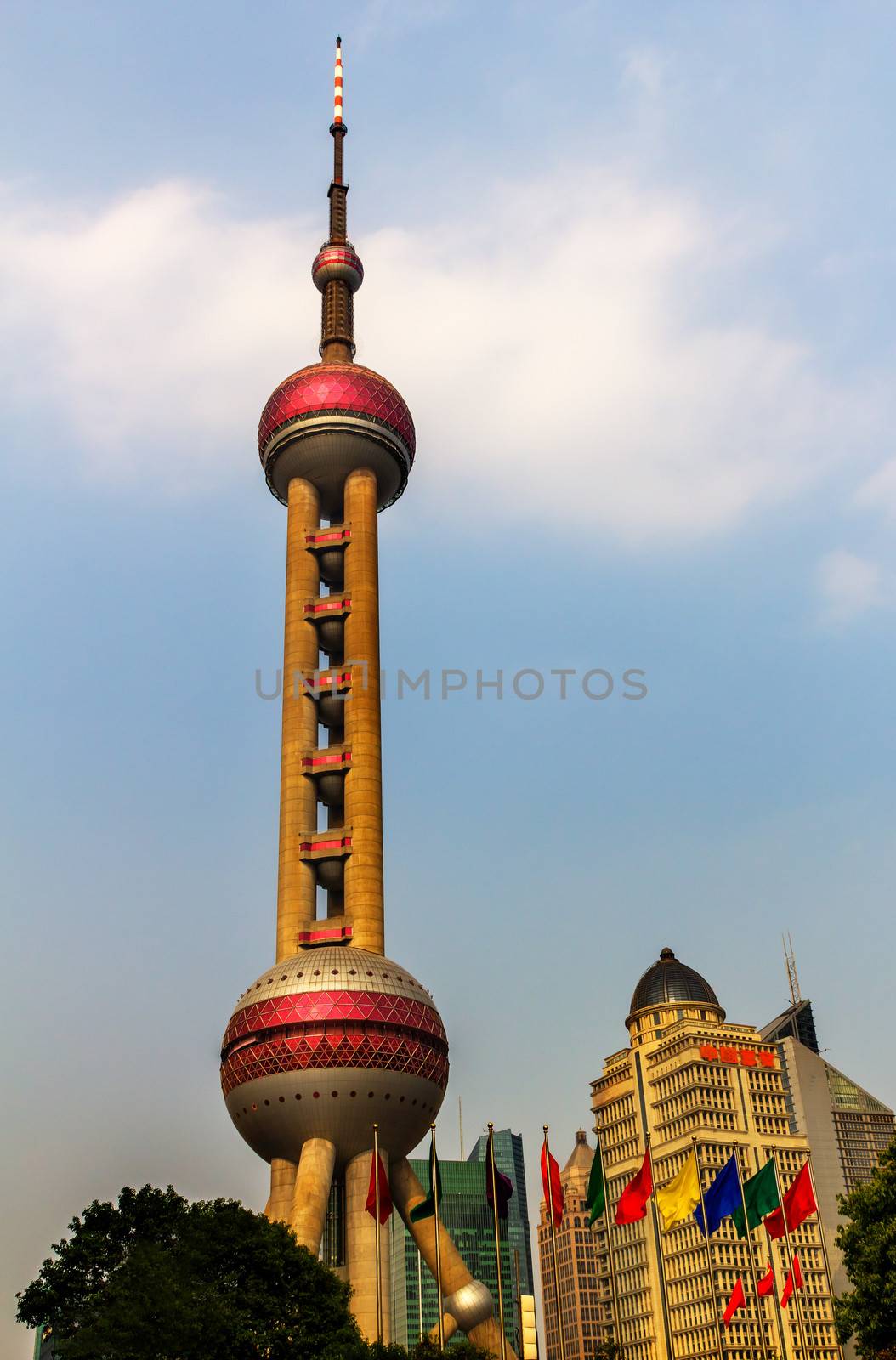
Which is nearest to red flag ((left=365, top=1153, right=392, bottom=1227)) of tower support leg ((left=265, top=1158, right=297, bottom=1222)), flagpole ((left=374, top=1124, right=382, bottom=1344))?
flagpole ((left=374, top=1124, right=382, bottom=1344))

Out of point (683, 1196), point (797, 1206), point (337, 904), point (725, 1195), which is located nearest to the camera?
point (683, 1196)

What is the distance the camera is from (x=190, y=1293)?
246ft

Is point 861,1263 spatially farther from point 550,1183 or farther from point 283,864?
point 283,864

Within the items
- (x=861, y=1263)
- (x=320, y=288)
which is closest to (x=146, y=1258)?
(x=861, y=1263)

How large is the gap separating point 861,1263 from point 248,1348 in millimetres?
34879

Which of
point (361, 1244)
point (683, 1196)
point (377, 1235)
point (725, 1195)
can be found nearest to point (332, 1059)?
point (361, 1244)

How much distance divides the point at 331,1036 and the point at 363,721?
119ft

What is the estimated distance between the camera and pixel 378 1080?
117 meters

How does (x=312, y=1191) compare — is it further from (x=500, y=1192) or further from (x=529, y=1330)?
(x=529, y=1330)

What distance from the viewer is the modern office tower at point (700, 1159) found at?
6875 inches

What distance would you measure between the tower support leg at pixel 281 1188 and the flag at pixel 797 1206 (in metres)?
57.0

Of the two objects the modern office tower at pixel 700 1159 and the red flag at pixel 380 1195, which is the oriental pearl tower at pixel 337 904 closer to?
the red flag at pixel 380 1195

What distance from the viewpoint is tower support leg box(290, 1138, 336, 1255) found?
112500mm

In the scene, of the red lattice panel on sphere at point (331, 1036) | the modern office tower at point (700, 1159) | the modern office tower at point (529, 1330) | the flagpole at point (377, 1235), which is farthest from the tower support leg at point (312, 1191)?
the modern office tower at point (700, 1159)
